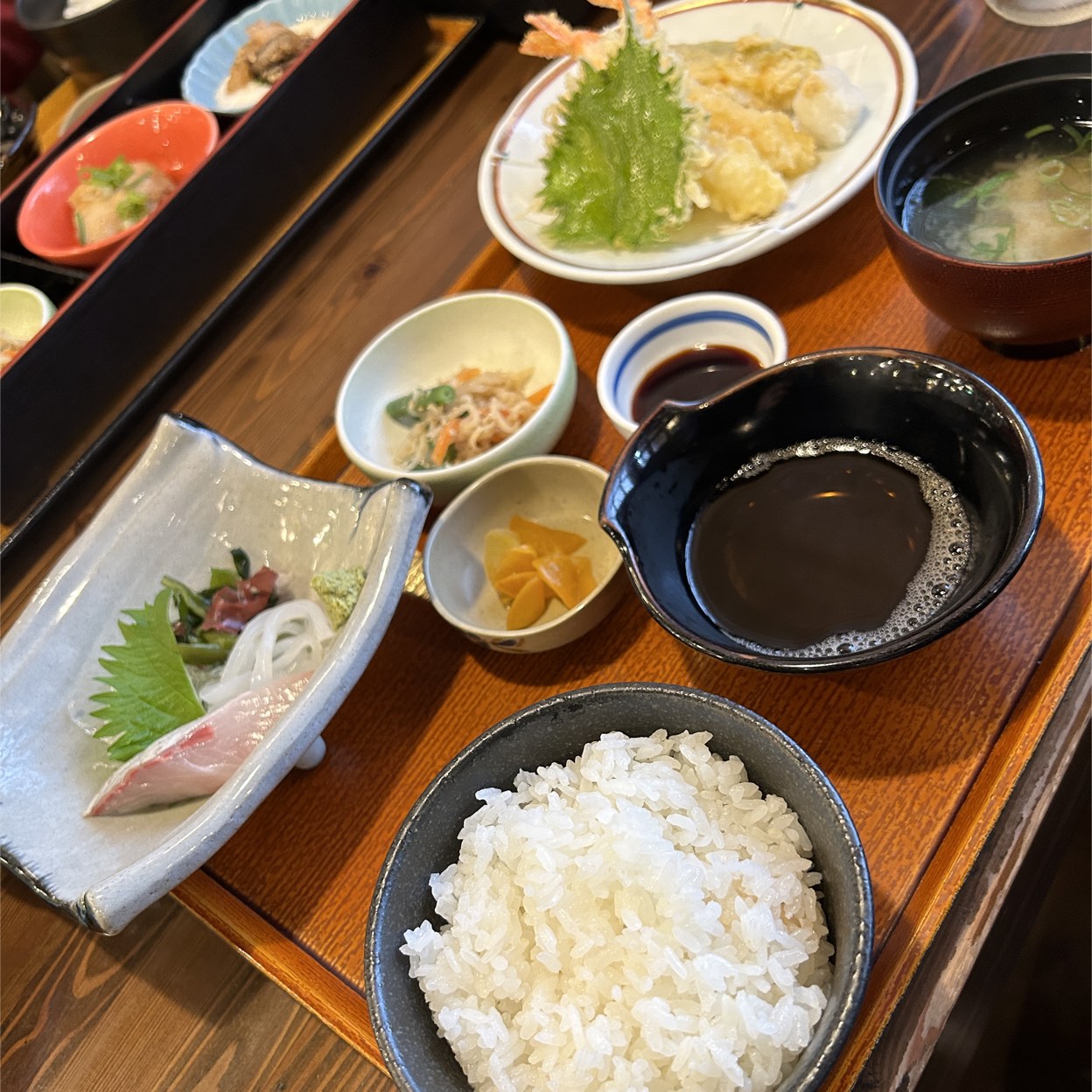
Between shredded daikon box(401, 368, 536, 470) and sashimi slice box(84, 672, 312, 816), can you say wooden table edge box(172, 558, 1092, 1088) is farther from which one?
shredded daikon box(401, 368, 536, 470)

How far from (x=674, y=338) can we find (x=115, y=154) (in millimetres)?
1991

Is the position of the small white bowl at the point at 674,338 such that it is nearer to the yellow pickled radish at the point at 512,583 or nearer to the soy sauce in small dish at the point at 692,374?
the soy sauce in small dish at the point at 692,374

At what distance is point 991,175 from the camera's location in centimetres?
155

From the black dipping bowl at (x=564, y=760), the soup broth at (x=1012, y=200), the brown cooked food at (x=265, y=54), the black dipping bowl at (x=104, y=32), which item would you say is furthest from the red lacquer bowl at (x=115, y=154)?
the black dipping bowl at (x=564, y=760)

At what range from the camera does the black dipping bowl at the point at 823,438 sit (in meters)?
1.15

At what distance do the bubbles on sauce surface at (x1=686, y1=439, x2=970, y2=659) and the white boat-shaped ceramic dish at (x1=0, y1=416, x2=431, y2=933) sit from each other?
49 cm

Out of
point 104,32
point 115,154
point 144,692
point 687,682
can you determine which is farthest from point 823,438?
point 104,32

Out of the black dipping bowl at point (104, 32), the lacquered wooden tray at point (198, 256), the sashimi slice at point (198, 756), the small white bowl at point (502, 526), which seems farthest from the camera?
the black dipping bowl at point (104, 32)

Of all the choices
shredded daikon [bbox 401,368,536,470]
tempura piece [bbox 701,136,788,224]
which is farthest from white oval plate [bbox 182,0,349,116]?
tempura piece [bbox 701,136,788,224]

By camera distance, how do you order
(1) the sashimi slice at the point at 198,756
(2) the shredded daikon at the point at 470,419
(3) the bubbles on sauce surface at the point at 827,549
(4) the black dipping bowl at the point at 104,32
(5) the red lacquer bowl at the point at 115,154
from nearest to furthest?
(3) the bubbles on sauce surface at the point at 827,549 < (1) the sashimi slice at the point at 198,756 < (2) the shredded daikon at the point at 470,419 < (5) the red lacquer bowl at the point at 115,154 < (4) the black dipping bowl at the point at 104,32

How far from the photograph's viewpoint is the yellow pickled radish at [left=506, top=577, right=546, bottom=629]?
1486mm

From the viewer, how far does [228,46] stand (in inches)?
117

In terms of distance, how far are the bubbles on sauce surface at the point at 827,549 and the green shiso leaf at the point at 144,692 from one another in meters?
0.85

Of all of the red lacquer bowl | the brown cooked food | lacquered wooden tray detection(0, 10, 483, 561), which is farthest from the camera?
the brown cooked food
